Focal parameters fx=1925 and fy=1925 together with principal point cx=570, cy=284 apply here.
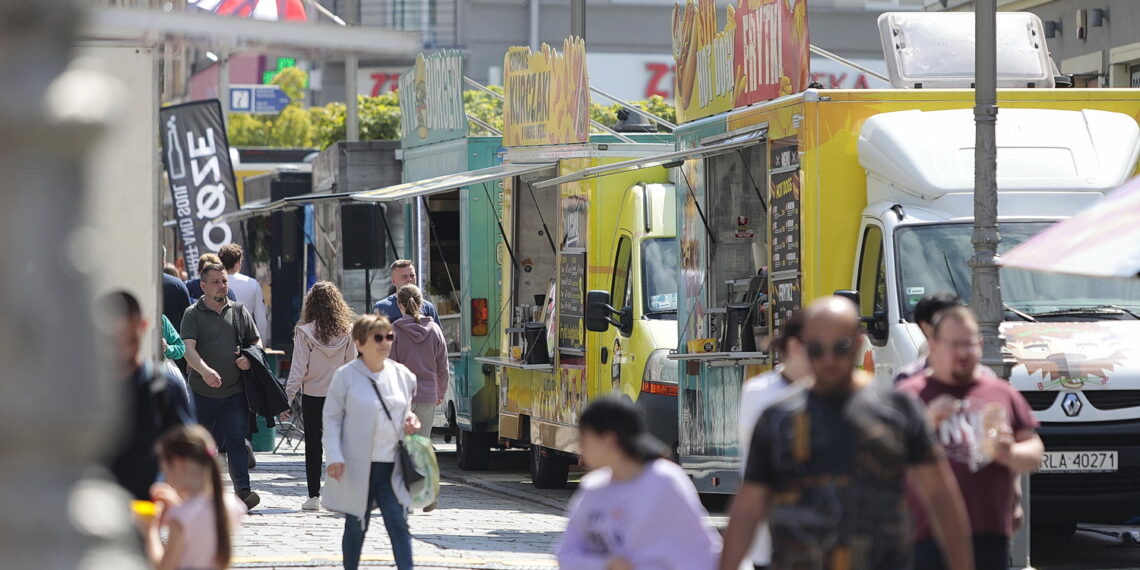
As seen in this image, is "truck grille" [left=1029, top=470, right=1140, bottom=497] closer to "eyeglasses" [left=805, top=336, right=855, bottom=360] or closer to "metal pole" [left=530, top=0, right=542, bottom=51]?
"eyeglasses" [left=805, top=336, right=855, bottom=360]

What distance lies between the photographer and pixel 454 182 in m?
15.7

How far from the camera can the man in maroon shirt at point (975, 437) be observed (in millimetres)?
6484

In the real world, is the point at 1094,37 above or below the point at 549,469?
above

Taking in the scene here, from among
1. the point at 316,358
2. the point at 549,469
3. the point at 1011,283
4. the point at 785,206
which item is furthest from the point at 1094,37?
the point at 316,358

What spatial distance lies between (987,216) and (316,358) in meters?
5.14

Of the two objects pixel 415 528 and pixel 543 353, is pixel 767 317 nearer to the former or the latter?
pixel 415 528

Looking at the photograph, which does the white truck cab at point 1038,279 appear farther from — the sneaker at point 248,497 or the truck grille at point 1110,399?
the sneaker at point 248,497

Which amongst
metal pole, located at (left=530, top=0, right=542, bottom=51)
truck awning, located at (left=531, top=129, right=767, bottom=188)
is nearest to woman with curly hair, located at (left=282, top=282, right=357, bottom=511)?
truck awning, located at (left=531, top=129, right=767, bottom=188)

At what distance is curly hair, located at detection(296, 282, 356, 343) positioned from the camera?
13.2 meters

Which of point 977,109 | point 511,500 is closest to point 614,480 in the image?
point 977,109

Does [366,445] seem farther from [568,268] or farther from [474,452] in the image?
[474,452]

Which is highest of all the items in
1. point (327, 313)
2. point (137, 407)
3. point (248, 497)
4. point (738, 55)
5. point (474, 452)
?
point (738, 55)

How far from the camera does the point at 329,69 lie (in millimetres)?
66938

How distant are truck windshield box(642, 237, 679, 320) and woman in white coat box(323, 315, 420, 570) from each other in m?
5.34
